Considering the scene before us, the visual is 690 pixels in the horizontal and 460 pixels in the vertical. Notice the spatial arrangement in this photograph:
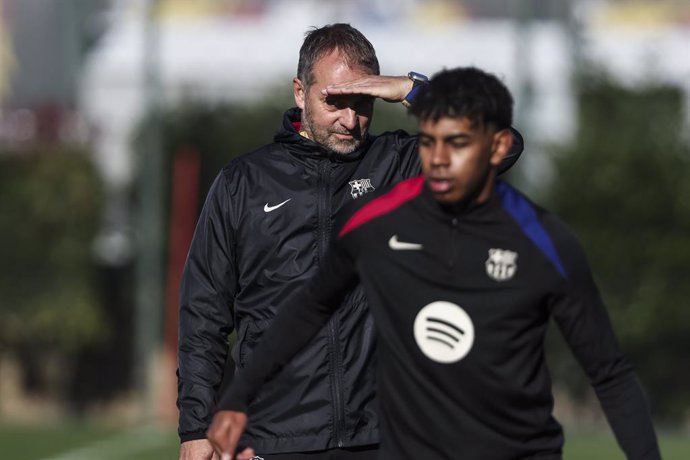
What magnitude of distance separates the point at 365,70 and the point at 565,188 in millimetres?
15682

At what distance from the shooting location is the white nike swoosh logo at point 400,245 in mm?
4881

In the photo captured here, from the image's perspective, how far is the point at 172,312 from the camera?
2297 centimetres

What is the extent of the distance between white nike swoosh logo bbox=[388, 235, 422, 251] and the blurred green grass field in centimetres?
1046

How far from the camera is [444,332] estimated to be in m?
4.76

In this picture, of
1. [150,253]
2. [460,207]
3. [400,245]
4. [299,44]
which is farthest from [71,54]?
[460,207]

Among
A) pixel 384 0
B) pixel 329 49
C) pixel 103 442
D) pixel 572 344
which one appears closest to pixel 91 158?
pixel 103 442

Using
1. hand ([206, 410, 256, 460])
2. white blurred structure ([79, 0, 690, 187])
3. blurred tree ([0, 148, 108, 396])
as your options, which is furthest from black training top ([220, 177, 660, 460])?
white blurred structure ([79, 0, 690, 187])

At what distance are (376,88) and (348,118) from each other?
196 millimetres

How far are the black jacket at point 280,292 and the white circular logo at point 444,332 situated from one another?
112cm

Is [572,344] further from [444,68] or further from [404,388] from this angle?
[444,68]

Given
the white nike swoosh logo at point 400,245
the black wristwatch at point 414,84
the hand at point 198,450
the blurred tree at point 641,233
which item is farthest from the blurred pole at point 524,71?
the white nike swoosh logo at point 400,245

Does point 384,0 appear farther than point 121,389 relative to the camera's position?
Yes

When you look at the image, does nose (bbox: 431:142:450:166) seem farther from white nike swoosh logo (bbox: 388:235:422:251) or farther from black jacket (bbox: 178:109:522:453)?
black jacket (bbox: 178:109:522:453)

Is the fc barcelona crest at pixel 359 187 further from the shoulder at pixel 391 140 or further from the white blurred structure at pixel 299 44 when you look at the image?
the white blurred structure at pixel 299 44
